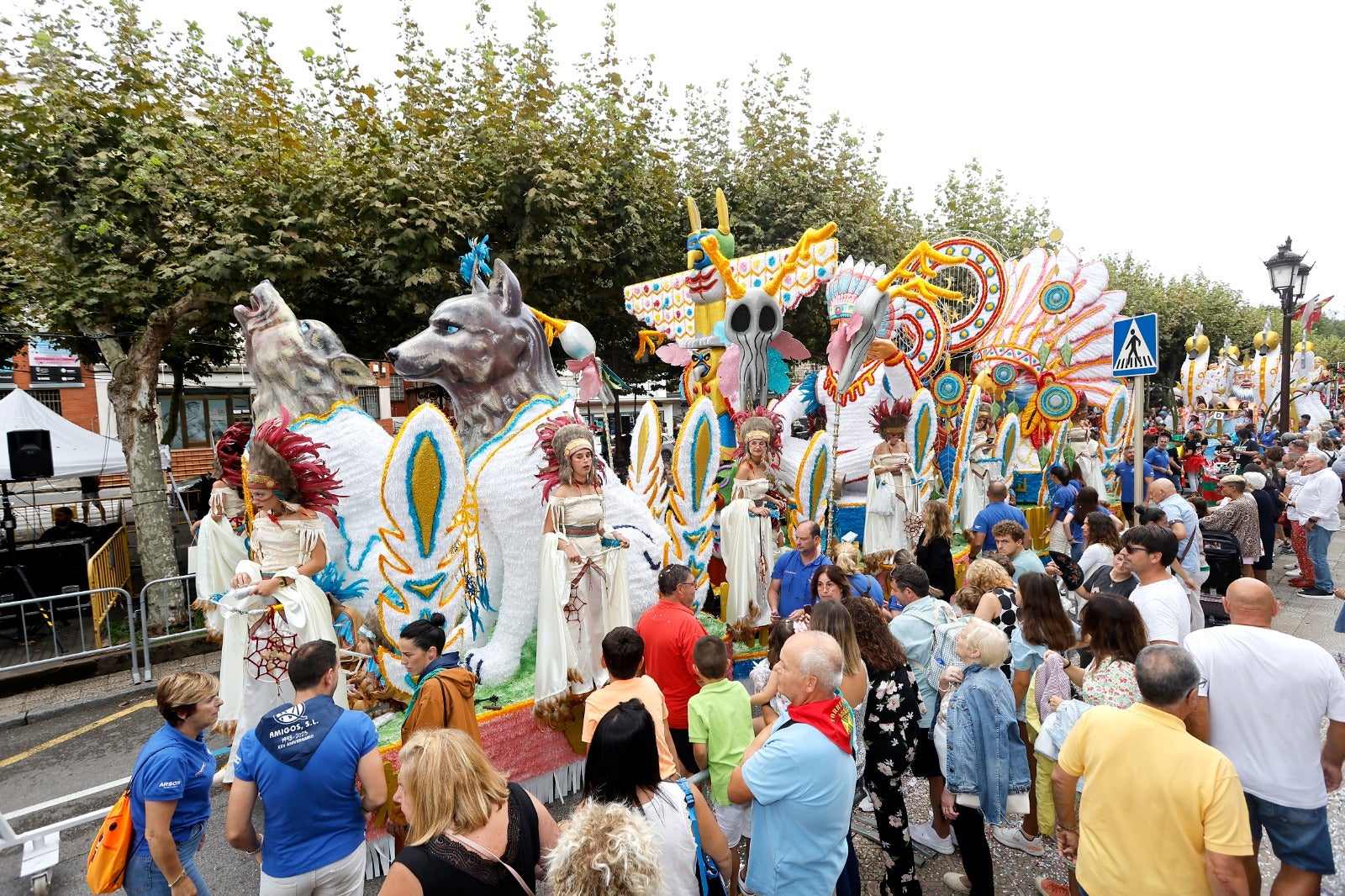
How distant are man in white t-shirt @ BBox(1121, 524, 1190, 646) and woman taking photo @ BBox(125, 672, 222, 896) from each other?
153 inches

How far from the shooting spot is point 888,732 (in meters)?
2.88

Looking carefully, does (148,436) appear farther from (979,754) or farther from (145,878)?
(979,754)

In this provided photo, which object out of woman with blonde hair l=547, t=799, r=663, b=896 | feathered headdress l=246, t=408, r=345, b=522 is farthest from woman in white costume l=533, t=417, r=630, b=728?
woman with blonde hair l=547, t=799, r=663, b=896

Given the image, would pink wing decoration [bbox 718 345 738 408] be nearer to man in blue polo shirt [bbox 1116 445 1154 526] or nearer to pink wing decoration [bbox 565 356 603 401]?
pink wing decoration [bbox 565 356 603 401]

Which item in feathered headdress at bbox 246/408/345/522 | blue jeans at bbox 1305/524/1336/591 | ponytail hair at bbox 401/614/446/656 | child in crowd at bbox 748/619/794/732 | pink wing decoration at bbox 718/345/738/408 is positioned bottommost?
Result: blue jeans at bbox 1305/524/1336/591

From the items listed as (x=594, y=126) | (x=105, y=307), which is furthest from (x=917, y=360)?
(x=105, y=307)

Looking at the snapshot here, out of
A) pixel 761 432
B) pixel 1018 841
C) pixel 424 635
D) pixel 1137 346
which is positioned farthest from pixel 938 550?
pixel 424 635

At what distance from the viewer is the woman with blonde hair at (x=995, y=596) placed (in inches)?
138

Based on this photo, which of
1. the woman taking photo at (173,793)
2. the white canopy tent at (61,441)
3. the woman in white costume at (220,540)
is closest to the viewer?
the woman taking photo at (173,793)

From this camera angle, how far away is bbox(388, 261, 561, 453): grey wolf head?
4.60m

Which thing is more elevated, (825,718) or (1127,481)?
(825,718)

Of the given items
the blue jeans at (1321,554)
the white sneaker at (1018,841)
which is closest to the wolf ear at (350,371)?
the white sneaker at (1018,841)

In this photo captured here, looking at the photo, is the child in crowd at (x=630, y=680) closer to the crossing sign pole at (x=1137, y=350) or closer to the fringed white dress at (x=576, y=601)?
the fringed white dress at (x=576, y=601)

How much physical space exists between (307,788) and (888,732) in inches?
83.2
